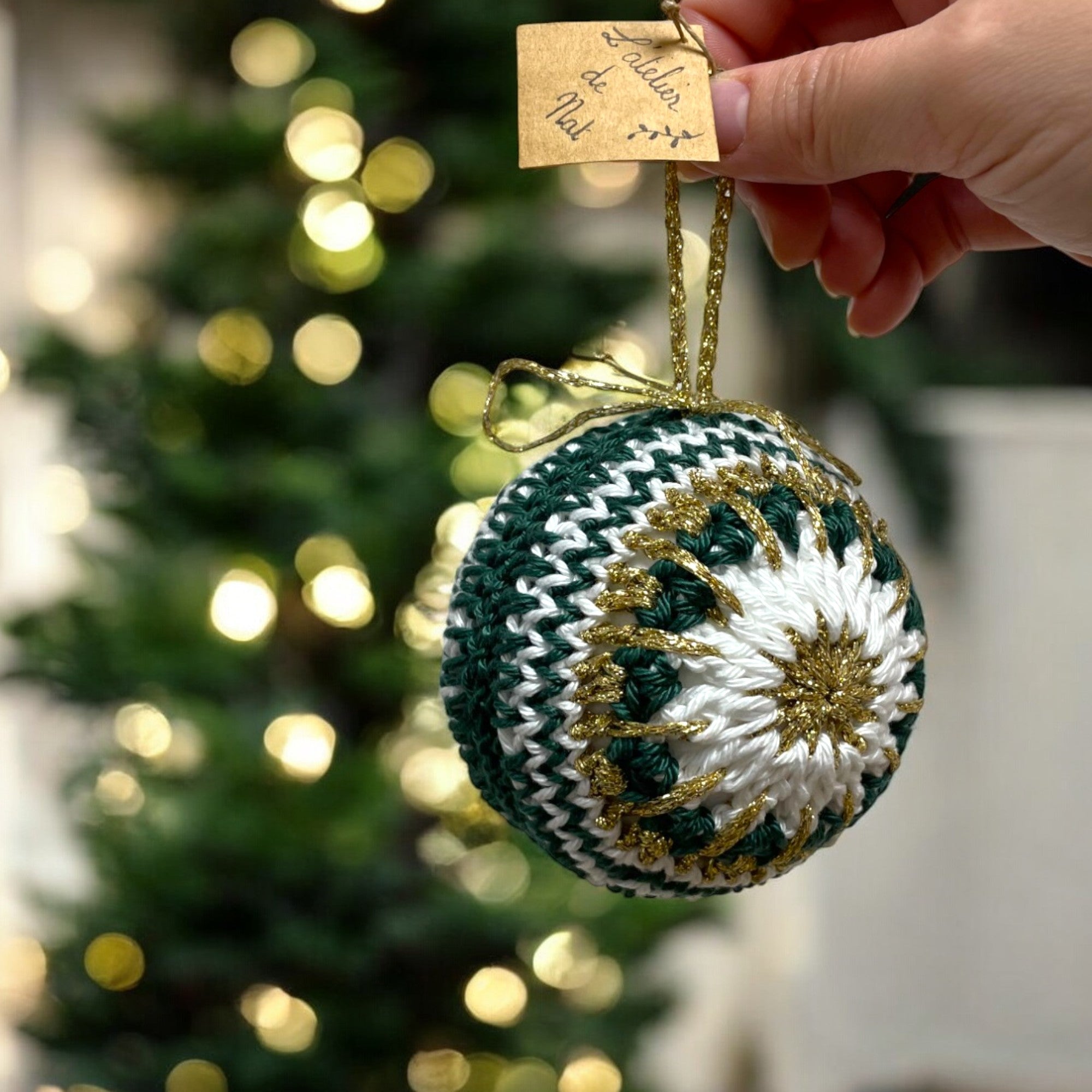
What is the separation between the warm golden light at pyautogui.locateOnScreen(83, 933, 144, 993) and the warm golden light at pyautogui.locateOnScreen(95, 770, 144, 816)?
0.13 m

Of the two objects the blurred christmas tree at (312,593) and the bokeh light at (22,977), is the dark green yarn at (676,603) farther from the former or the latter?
the bokeh light at (22,977)

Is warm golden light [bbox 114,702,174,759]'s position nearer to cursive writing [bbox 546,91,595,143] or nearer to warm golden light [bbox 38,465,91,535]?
warm golden light [bbox 38,465,91,535]

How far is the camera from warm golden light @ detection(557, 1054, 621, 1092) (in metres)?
1.38

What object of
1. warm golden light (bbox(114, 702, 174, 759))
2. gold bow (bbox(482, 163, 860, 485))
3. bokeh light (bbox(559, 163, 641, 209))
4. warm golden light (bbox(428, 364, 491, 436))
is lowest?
warm golden light (bbox(114, 702, 174, 759))

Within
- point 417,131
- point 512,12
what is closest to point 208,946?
point 417,131

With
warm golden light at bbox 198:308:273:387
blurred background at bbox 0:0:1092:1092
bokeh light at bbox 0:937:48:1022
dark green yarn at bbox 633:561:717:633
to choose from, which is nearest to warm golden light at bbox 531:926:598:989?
blurred background at bbox 0:0:1092:1092

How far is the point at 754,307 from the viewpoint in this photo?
5.90ft

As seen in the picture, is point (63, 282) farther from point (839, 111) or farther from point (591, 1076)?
point (839, 111)

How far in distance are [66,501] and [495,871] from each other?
0.69 metres

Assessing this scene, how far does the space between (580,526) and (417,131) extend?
3.02ft

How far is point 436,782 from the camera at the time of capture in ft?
4.34

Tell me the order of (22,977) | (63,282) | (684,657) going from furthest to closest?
(63,282)
(22,977)
(684,657)

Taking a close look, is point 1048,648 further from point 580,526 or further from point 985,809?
point 580,526

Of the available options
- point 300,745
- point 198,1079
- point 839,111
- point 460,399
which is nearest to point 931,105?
point 839,111
